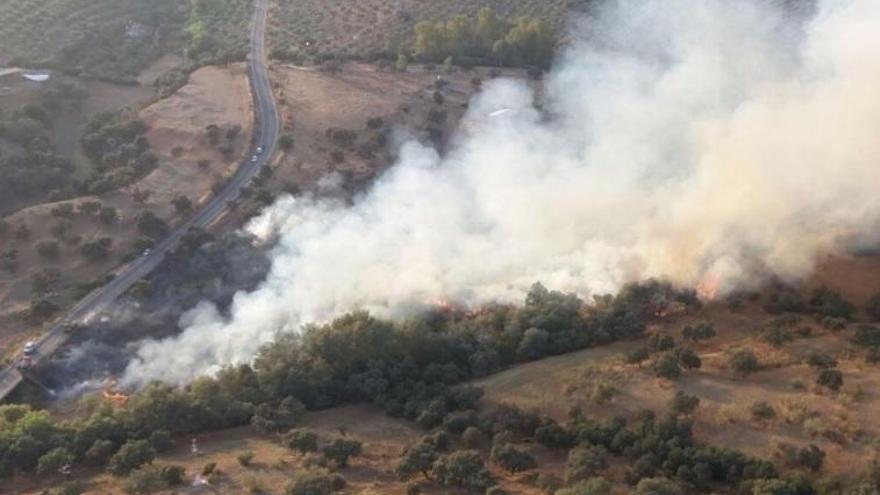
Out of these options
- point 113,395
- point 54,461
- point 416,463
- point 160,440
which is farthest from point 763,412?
point 113,395

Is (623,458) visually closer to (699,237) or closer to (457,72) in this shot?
(699,237)

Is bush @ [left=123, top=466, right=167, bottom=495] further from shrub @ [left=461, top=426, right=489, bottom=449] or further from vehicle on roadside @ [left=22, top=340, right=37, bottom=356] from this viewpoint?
vehicle on roadside @ [left=22, top=340, right=37, bottom=356]

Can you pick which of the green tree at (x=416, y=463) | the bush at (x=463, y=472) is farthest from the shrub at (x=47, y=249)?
the bush at (x=463, y=472)

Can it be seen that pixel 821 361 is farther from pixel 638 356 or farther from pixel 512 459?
pixel 512 459

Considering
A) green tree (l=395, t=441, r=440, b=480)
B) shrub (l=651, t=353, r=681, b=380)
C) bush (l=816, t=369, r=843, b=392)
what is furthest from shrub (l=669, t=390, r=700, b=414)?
green tree (l=395, t=441, r=440, b=480)

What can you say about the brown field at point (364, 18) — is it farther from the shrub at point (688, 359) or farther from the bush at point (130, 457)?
the bush at point (130, 457)
